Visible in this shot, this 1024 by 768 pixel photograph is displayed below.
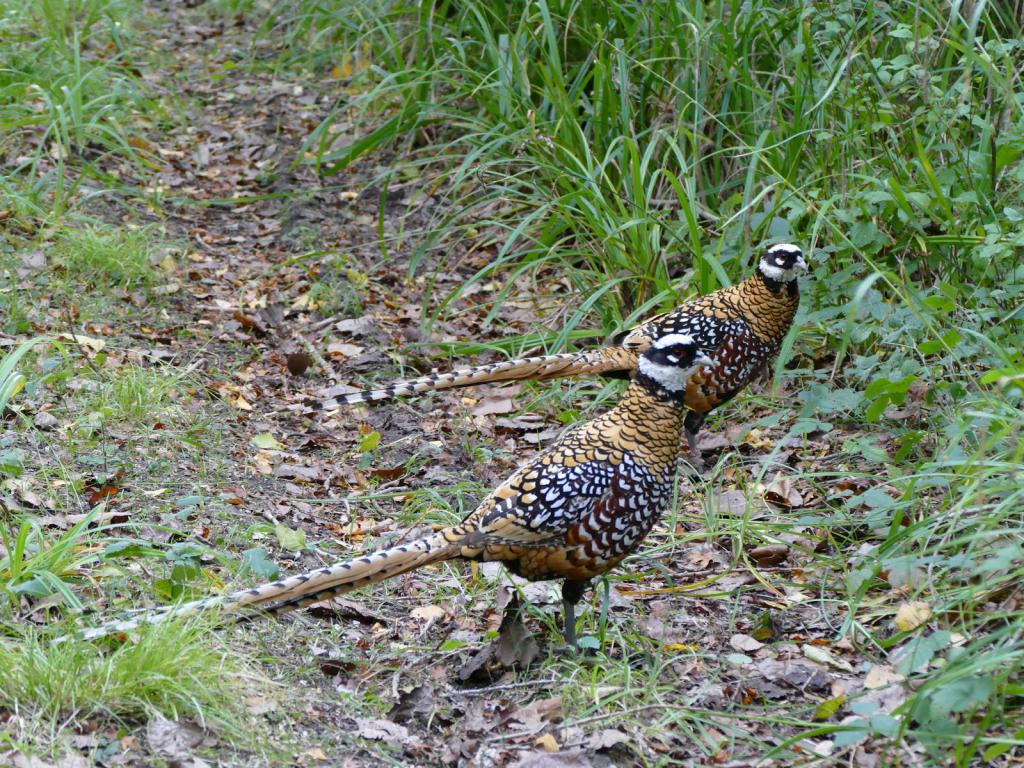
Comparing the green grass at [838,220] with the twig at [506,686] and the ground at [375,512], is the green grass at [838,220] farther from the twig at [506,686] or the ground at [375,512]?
the twig at [506,686]

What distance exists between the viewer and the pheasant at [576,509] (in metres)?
3.64

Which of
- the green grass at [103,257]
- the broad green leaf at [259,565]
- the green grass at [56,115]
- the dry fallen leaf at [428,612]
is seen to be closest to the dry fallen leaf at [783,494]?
the dry fallen leaf at [428,612]

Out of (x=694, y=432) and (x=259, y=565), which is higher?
(x=259, y=565)

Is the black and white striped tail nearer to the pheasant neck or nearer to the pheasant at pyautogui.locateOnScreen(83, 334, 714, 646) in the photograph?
the pheasant neck

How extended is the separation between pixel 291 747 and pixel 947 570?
6.70 ft

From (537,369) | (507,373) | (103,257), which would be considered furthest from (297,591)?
(103,257)

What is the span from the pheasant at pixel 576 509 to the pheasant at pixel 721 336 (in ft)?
3.98

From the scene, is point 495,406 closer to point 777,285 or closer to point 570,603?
point 777,285

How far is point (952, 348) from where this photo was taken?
172 inches

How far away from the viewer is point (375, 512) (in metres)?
4.92

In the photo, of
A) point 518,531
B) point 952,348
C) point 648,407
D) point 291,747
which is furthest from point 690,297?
point 291,747

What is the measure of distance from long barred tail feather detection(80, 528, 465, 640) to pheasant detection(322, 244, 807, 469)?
1.61m

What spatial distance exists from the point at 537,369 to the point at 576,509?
1474 mm

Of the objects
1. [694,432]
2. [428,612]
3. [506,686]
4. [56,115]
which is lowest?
[694,432]
